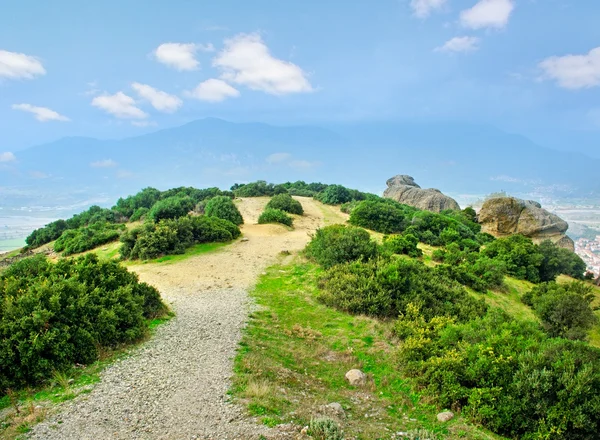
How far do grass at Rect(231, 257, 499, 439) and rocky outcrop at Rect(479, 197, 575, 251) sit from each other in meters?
25.6

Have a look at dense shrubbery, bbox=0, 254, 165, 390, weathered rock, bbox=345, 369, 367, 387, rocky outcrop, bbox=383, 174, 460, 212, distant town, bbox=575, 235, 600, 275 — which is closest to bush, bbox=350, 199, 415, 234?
rocky outcrop, bbox=383, 174, 460, 212

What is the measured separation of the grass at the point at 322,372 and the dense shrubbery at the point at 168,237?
848 cm

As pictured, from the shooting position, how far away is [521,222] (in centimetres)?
3073

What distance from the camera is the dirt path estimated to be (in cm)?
557

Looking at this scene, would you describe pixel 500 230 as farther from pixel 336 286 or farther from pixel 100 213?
pixel 100 213

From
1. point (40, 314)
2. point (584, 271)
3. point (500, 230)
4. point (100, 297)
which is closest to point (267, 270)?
point (100, 297)

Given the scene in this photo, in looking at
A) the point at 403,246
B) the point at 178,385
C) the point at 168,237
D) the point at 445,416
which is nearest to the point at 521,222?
the point at 403,246

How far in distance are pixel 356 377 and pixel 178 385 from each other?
13.2 feet

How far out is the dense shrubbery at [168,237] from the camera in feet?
63.2

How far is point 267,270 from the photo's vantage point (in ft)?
56.6

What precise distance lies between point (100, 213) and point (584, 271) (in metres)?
42.0

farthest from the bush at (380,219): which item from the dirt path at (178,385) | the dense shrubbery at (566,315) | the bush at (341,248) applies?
the dirt path at (178,385)

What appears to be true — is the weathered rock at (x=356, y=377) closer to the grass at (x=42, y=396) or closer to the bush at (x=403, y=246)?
the grass at (x=42, y=396)

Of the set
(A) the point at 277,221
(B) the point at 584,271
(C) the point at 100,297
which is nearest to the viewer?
(C) the point at 100,297
